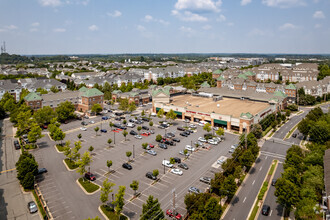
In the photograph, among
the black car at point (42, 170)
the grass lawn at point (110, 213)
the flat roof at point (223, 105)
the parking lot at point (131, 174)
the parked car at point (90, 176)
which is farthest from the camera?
the flat roof at point (223, 105)

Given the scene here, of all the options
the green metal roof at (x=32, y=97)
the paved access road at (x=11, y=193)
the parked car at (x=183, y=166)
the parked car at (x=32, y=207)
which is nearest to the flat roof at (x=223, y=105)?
the parked car at (x=183, y=166)

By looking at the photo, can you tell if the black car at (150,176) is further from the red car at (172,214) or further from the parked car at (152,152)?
the parked car at (152,152)

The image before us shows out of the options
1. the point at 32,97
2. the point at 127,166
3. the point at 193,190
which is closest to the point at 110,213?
the point at 127,166

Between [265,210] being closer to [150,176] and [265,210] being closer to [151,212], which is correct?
[151,212]

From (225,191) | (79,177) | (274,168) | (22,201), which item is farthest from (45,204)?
(274,168)

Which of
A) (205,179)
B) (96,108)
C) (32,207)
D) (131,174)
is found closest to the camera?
(32,207)
